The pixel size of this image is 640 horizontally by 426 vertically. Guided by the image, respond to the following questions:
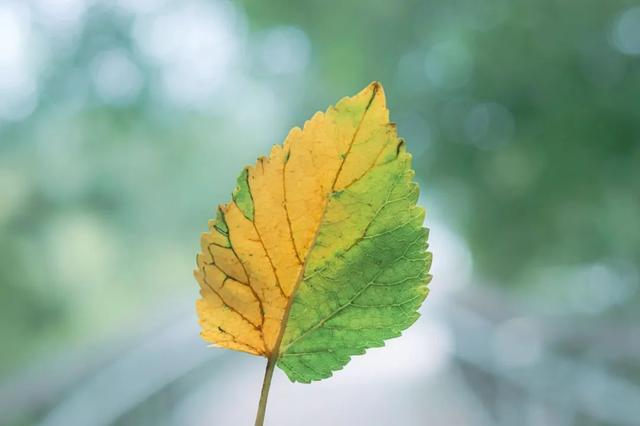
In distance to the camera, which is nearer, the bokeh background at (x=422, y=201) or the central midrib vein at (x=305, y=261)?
the central midrib vein at (x=305, y=261)

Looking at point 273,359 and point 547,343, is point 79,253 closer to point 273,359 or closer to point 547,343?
point 547,343

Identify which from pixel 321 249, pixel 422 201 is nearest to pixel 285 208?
pixel 321 249

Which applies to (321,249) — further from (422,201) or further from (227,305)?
(422,201)

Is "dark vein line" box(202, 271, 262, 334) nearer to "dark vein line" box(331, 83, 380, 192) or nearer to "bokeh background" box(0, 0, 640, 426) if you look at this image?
"dark vein line" box(331, 83, 380, 192)

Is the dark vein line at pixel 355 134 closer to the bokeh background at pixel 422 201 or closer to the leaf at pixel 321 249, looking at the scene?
the leaf at pixel 321 249

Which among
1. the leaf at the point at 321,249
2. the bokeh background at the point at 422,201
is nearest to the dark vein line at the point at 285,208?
the leaf at the point at 321,249

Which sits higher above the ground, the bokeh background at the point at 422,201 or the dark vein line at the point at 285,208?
the bokeh background at the point at 422,201
